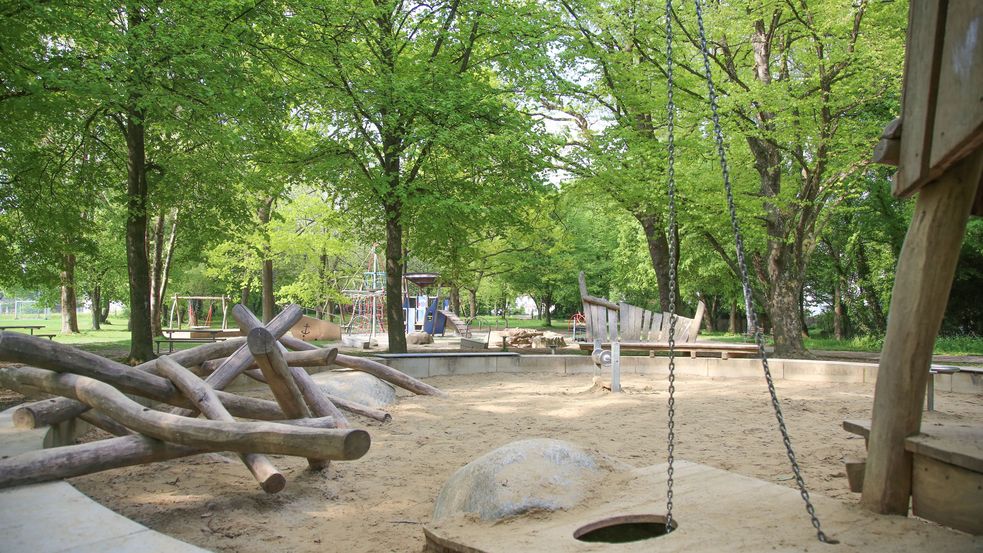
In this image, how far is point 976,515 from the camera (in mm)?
3344

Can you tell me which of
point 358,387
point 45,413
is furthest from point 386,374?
point 45,413

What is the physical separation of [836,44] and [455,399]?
11.6 m

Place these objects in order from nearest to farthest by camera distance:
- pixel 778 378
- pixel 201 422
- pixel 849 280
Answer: pixel 201 422, pixel 778 378, pixel 849 280

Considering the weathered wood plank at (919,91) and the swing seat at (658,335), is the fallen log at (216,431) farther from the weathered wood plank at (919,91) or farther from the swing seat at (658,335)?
the swing seat at (658,335)

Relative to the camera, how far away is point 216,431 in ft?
15.5

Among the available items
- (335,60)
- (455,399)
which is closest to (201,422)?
(455,399)

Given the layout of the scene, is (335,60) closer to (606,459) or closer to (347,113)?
(347,113)

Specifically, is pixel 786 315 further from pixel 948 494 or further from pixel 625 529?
pixel 948 494

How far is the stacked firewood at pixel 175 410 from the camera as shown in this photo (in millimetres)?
4441

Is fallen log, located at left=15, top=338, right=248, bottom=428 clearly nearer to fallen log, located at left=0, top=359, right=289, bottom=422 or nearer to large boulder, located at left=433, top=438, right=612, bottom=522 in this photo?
fallen log, located at left=0, top=359, right=289, bottom=422

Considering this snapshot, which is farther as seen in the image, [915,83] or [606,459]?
[606,459]

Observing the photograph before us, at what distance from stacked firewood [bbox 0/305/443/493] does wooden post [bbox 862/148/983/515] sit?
3.00 m

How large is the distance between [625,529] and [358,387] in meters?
6.14

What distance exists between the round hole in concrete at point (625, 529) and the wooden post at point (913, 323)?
1.18 meters
